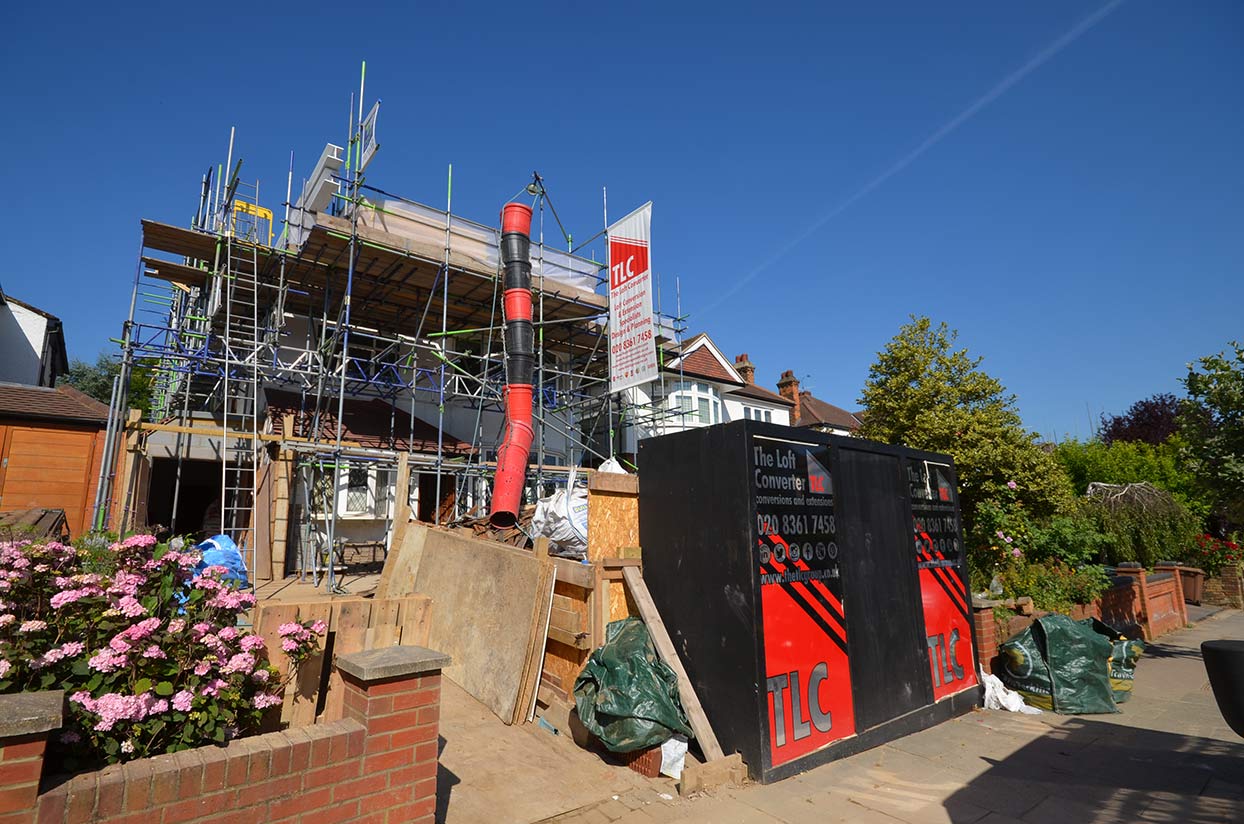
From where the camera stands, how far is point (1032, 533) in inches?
466

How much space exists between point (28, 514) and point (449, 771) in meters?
9.09

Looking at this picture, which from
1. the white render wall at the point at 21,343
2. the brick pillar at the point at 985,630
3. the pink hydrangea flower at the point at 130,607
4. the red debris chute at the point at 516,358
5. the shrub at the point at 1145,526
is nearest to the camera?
the pink hydrangea flower at the point at 130,607

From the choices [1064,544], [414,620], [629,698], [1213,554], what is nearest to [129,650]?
[414,620]

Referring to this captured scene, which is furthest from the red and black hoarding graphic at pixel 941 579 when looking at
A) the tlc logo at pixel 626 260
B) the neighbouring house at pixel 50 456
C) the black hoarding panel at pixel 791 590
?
the neighbouring house at pixel 50 456

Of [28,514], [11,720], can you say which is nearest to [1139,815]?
[11,720]

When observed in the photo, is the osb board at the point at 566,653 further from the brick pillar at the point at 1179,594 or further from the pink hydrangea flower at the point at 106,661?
the brick pillar at the point at 1179,594

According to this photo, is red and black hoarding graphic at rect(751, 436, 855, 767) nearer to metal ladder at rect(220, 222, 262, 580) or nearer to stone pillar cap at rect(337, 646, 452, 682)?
stone pillar cap at rect(337, 646, 452, 682)

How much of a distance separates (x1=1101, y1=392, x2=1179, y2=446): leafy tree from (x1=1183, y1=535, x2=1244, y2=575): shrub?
1273 cm

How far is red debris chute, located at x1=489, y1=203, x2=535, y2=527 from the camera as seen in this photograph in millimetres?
12414

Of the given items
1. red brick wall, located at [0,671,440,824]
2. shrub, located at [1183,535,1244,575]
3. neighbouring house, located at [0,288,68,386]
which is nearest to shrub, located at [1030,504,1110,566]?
shrub, located at [1183,535,1244,575]

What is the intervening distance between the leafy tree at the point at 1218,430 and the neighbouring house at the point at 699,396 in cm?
1183

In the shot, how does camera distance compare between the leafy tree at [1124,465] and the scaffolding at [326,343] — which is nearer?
the scaffolding at [326,343]

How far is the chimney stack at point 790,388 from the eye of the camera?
104 feet

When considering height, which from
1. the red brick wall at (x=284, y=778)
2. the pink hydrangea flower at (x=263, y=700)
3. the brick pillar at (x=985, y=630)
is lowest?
the brick pillar at (x=985, y=630)
